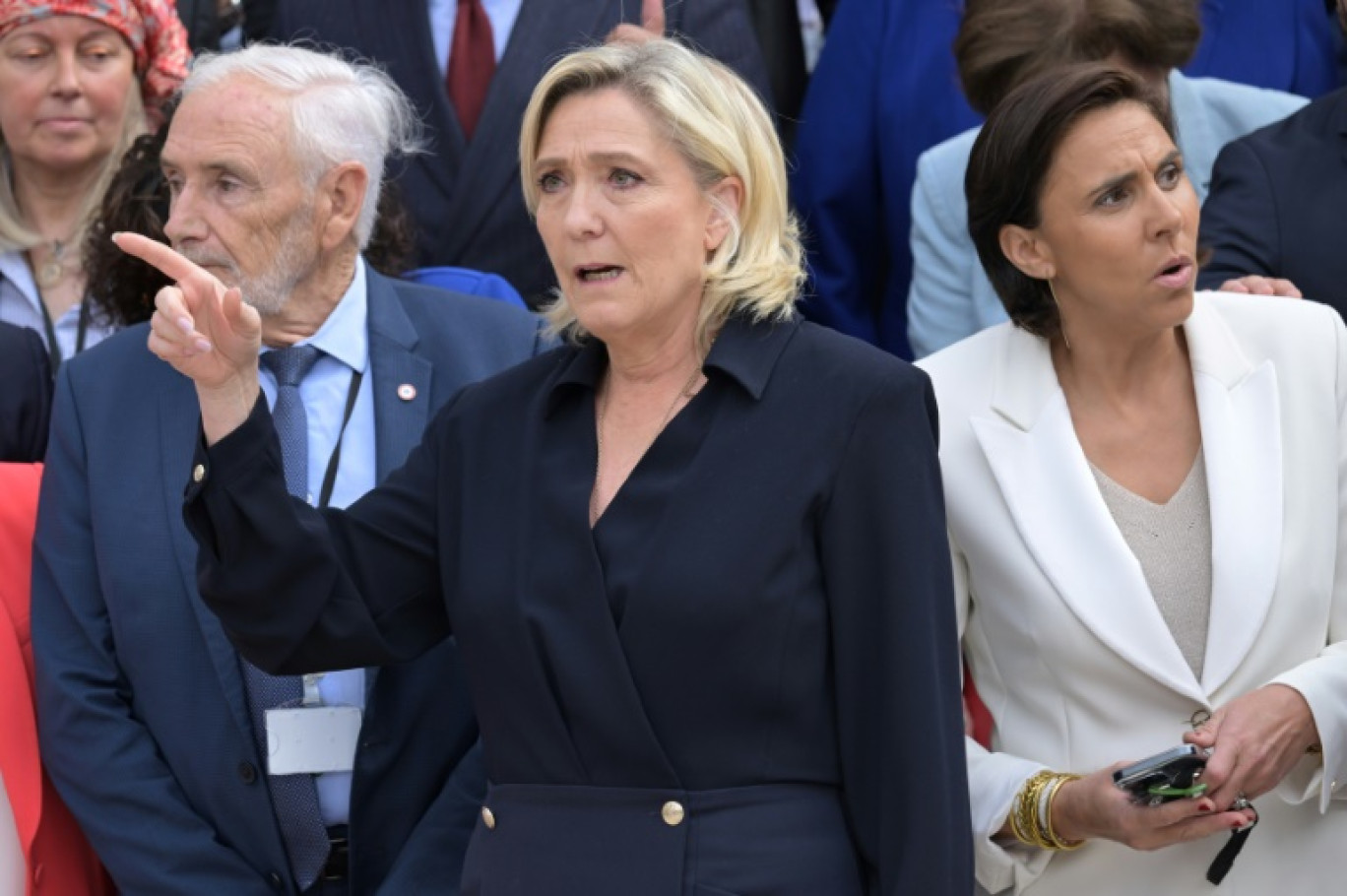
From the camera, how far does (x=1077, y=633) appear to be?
3.79 m

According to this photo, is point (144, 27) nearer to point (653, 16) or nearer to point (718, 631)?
point (653, 16)

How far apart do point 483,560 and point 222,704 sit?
2.83 ft

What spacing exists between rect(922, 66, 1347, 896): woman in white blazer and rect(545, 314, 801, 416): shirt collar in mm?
607

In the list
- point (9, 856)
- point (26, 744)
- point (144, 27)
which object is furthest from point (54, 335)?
point (9, 856)

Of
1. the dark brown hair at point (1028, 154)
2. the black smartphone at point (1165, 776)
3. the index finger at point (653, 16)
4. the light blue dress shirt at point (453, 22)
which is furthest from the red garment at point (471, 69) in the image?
the black smartphone at point (1165, 776)

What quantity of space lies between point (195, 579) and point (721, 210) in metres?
1.21

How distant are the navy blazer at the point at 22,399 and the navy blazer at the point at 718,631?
1302mm

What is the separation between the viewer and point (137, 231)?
485 centimetres

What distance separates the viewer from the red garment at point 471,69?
229 inches

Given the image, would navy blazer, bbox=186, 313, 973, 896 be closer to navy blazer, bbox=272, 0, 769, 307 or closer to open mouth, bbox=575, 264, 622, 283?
open mouth, bbox=575, 264, 622, 283

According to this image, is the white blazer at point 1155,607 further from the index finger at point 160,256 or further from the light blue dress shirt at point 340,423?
the index finger at point 160,256

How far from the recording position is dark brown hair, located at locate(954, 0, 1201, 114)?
478cm

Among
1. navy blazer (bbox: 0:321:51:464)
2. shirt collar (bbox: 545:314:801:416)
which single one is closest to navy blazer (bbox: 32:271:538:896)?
navy blazer (bbox: 0:321:51:464)

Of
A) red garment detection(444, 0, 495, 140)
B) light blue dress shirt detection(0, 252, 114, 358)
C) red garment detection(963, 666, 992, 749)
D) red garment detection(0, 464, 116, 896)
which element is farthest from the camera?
red garment detection(444, 0, 495, 140)
